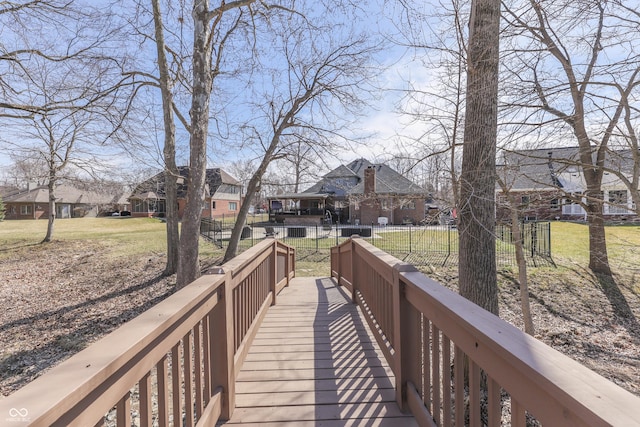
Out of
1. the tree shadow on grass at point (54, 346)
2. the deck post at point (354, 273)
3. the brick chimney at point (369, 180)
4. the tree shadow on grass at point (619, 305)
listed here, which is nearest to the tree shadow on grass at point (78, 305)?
the tree shadow on grass at point (54, 346)

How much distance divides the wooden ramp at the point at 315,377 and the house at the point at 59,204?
127ft

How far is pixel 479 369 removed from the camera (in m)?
1.31

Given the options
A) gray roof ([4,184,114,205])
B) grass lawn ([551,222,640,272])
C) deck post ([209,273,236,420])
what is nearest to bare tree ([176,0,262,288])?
deck post ([209,273,236,420])

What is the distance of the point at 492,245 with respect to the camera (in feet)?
12.2

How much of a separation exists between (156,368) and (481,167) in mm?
3866

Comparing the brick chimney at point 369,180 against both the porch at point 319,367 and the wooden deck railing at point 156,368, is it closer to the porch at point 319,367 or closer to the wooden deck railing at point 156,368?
the porch at point 319,367

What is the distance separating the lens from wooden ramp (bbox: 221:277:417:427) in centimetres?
219

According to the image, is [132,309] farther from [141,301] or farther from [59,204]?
[59,204]

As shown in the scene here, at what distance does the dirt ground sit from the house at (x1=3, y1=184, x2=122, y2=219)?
29491mm

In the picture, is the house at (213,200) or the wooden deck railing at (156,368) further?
the house at (213,200)

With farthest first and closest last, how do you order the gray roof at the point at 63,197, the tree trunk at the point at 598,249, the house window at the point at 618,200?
1. the gray roof at the point at 63,197
2. the tree trunk at the point at 598,249
3. the house window at the point at 618,200

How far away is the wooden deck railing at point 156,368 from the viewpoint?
798 mm

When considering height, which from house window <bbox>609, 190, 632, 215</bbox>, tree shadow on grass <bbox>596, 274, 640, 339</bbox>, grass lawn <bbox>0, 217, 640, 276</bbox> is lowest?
tree shadow on grass <bbox>596, 274, 640, 339</bbox>

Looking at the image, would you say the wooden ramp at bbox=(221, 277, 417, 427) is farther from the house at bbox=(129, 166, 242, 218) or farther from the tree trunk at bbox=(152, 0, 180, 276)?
the house at bbox=(129, 166, 242, 218)
